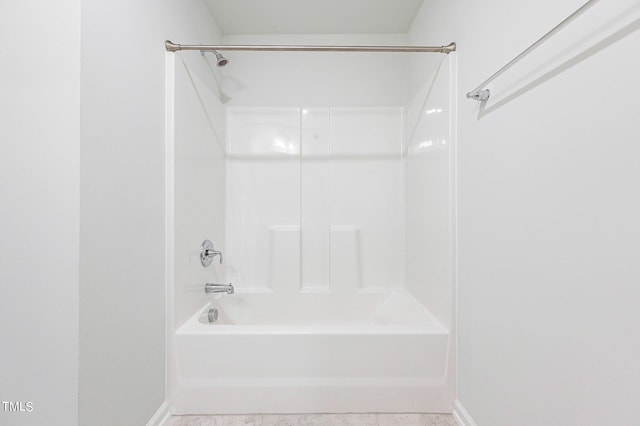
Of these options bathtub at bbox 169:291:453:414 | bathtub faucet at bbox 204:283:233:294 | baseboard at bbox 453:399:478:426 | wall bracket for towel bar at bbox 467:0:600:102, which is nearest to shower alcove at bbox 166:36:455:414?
bathtub faucet at bbox 204:283:233:294

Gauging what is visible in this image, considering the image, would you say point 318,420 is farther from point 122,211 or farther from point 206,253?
point 122,211

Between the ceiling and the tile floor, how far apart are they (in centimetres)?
249

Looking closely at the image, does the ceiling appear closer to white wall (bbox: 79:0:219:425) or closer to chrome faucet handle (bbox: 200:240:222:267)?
white wall (bbox: 79:0:219:425)

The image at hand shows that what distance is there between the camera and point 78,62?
3.42 feet

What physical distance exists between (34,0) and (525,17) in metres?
1.64

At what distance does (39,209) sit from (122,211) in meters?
0.26

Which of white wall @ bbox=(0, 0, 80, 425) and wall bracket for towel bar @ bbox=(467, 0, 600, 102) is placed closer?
wall bracket for towel bar @ bbox=(467, 0, 600, 102)

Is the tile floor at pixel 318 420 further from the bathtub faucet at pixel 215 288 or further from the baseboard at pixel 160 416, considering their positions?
the bathtub faucet at pixel 215 288

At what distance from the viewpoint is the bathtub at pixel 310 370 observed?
1.61 meters

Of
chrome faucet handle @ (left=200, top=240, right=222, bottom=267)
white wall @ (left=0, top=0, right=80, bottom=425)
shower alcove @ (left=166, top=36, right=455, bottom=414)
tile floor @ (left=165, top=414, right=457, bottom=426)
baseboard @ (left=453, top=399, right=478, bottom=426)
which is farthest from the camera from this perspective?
shower alcove @ (left=166, top=36, right=455, bottom=414)

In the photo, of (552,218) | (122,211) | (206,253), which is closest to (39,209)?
(122,211)

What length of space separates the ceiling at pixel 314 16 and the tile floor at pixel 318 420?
249 cm

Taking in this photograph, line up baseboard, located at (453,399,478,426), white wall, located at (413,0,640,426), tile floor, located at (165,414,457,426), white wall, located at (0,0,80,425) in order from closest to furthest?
white wall, located at (413,0,640,426) → white wall, located at (0,0,80,425) → baseboard, located at (453,399,478,426) → tile floor, located at (165,414,457,426)

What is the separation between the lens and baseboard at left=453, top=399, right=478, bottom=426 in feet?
4.83
